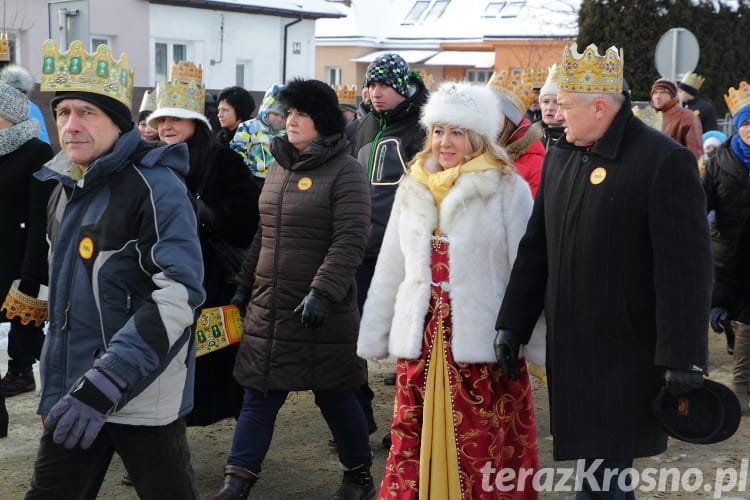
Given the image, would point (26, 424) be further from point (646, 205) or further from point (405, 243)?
point (646, 205)

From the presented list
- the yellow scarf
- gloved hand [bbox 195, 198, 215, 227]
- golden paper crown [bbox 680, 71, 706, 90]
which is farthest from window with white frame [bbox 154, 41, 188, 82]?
the yellow scarf

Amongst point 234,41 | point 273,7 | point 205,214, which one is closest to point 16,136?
point 205,214

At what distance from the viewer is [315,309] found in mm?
4547

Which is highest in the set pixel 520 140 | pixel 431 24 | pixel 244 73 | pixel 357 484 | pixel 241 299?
pixel 431 24

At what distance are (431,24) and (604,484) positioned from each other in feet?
132

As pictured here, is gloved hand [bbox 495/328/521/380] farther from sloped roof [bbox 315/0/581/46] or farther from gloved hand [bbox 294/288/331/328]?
sloped roof [bbox 315/0/581/46]

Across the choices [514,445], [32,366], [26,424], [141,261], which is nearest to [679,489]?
[514,445]

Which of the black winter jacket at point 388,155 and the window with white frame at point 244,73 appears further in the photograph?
the window with white frame at point 244,73

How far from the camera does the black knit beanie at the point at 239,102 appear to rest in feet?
25.0

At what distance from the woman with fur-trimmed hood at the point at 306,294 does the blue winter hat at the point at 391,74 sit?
3.13 feet

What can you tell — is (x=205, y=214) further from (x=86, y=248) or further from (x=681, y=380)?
(x=681, y=380)

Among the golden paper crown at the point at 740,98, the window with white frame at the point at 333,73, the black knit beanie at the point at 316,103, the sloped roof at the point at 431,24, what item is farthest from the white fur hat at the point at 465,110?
the window with white frame at the point at 333,73

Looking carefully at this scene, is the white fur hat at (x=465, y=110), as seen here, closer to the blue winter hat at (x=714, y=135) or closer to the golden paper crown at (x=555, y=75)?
the golden paper crown at (x=555, y=75)

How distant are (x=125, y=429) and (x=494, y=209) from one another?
1.72m
